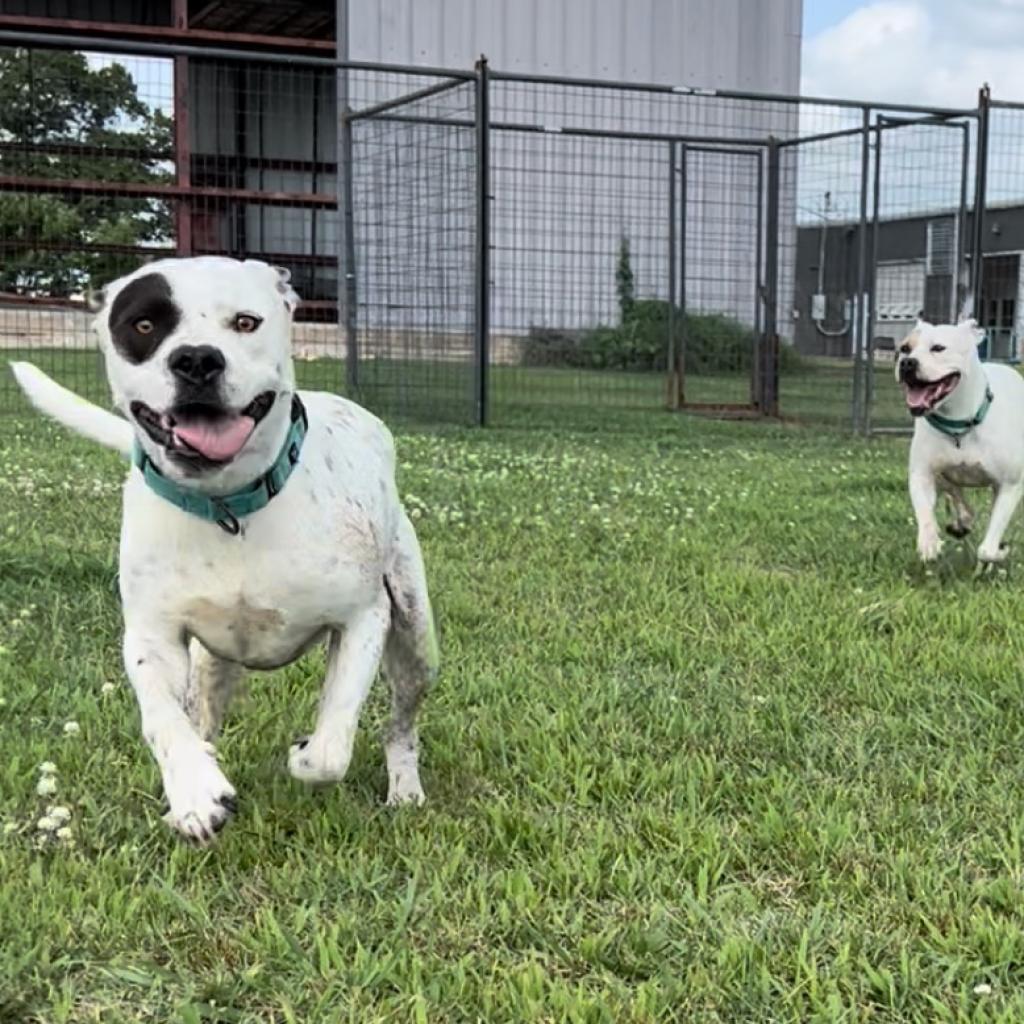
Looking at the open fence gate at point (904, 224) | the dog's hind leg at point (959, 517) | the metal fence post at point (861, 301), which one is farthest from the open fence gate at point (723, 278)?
the dog's hind leg at point (959, 517)

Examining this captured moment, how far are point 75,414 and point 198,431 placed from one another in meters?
0.85

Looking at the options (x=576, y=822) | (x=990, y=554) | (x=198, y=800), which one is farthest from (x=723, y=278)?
(x=198, y=800)

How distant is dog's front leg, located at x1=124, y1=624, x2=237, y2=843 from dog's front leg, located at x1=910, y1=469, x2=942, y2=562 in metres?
3.45

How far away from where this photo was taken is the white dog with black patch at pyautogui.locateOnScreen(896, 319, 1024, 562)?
209 inches

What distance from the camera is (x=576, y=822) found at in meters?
2.61

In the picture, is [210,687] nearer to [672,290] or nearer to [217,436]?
[217,436]

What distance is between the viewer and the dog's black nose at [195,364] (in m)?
2.11

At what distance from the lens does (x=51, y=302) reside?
9992 millimetres

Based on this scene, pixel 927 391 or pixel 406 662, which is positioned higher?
pixel 927 391

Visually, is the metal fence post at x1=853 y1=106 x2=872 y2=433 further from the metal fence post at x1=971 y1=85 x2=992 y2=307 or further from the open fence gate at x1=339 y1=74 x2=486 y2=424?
the open fence gate at x1=339 y1=74 x2=486 y2=424

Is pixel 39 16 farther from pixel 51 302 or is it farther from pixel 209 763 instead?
pixel 209 763

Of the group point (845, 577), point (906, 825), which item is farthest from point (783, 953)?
point (845, 577)

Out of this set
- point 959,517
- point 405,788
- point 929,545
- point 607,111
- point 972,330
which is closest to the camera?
point 405,788

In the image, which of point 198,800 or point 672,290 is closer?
point 198,800
